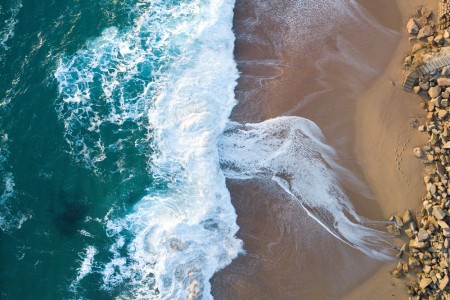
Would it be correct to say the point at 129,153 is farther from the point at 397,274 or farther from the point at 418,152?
the point at 418,152

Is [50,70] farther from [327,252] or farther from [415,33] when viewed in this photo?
[415,33]

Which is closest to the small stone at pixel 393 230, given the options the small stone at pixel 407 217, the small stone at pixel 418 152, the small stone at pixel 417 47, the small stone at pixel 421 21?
the small stone at pixel 407 217

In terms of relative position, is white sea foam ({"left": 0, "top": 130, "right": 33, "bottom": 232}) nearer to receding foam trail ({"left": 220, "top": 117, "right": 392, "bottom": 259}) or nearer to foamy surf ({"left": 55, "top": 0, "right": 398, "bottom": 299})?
foamy surf ({"left": 55, "top": 0, "right": 398, "bottom": 299})

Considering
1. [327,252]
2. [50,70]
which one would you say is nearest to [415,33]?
[327,252]

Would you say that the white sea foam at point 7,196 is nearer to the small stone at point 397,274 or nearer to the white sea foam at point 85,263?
the white sea foam at point 85,263

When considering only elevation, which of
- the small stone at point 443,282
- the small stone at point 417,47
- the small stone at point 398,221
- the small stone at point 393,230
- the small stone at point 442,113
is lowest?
the small stone at point 443,282

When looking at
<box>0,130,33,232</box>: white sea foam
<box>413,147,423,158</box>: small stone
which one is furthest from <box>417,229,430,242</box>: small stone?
<box>0,130,33,232</box>: white sea foam

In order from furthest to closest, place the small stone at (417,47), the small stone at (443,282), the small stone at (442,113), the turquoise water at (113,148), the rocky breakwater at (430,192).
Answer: the small stone at (417,47)
the small stone at (442,113)
the turquoise water at (113,148)
the rocky breakwater at (430,192)
the small stone at (443,282)
